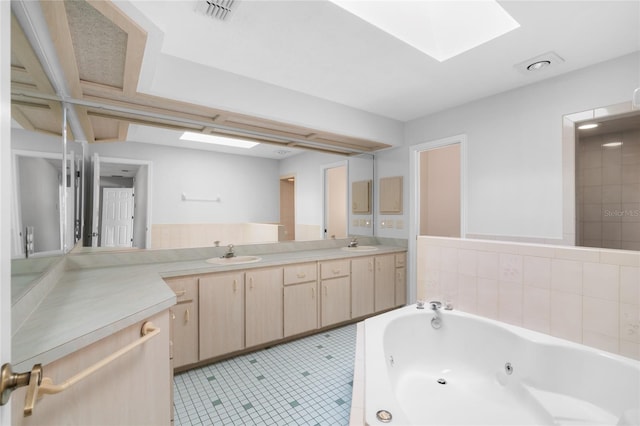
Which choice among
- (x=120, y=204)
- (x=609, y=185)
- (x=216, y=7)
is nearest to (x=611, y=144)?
(x=609, y=185)

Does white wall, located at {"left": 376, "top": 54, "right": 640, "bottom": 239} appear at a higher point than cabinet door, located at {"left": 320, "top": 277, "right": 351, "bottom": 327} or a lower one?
higher

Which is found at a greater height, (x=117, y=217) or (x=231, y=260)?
(x=117, y=217)

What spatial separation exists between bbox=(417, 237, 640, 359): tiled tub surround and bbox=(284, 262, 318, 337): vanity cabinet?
1.09 metres

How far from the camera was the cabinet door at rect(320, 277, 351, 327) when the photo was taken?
288 centimetres

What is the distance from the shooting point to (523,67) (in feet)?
7.22

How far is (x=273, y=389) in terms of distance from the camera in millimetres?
1948

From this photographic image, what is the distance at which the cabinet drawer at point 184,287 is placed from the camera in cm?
207

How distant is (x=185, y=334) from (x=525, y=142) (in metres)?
3.27

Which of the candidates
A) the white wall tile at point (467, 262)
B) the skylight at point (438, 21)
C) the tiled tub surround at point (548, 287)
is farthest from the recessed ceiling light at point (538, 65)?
the white wall tile at point (467, 262)

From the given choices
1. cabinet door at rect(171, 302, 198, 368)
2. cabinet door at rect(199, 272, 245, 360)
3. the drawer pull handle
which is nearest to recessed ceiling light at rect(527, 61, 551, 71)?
cabinet door at rect(199, 272, 245, 360)

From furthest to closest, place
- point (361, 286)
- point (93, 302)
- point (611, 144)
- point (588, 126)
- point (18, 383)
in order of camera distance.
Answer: point (361, 286) < point (611, 144) < point (588, 126) < point (93, 302) < point (18, 383)

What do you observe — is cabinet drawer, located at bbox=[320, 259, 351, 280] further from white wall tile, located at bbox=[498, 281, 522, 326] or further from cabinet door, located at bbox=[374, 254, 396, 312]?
white wall tile, located at bbox=[498, 281, 522, 326]

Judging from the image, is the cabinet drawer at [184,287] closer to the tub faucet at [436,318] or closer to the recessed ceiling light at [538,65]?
the tub faucet at [436,318]

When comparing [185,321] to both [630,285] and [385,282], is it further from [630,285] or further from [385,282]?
[630,285]
